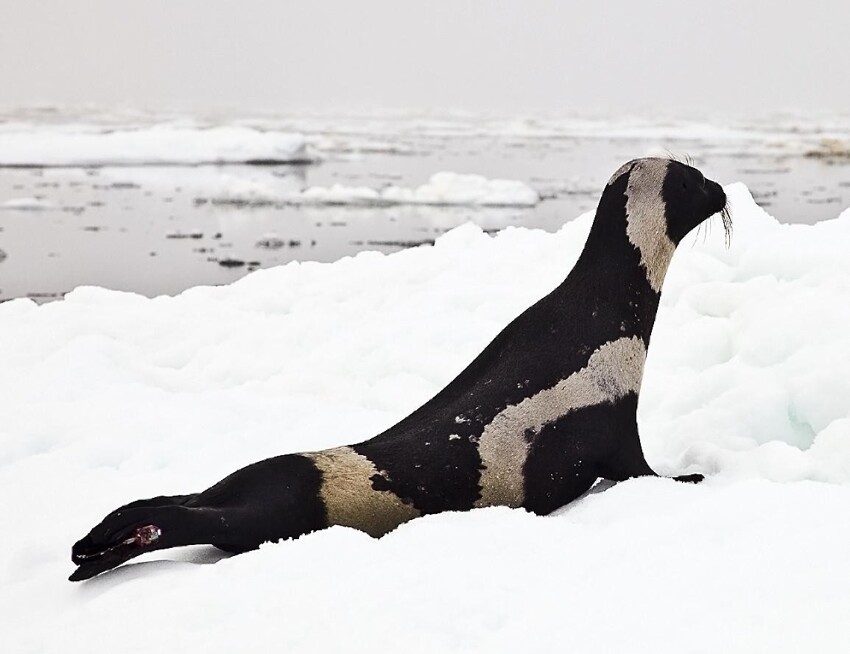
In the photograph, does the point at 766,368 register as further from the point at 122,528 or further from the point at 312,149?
the point at 312,149

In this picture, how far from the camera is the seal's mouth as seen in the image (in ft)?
8.02

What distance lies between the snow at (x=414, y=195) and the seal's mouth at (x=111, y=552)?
12.0 m

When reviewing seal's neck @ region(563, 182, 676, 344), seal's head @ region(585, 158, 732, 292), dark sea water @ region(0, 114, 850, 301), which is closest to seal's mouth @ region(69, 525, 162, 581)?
seal's neck @ region(563, 182, 676, 344)

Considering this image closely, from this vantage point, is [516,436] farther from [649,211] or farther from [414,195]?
[414,195]

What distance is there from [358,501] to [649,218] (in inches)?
49.8

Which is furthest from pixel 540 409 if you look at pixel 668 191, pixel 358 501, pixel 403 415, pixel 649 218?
pixel 403 415

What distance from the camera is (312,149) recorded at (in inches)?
943

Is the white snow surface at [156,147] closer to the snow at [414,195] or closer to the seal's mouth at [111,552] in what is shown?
the snow at [414,195]

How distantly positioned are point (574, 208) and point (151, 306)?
349 inches

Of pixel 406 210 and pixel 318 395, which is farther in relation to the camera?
pixel 406 210

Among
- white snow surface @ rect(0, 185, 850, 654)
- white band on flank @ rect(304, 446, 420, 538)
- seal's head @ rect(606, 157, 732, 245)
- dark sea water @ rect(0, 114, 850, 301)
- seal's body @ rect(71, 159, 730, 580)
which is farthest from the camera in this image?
dark sea water @ rect(0, 114, 850, 301)

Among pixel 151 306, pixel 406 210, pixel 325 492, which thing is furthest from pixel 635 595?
pixel 406 210

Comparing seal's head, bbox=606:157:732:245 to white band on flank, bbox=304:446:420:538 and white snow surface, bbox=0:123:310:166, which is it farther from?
white snow surface, bbox=0:123:310:166

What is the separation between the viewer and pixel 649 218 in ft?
10.8
